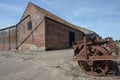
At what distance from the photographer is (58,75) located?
7.05 m

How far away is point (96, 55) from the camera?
657 centimetres

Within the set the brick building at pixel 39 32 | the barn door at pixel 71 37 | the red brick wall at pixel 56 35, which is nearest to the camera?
the brick building at pixel 39 32

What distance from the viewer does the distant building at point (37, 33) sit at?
19547mm

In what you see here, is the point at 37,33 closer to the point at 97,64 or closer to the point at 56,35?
the point at 56,35

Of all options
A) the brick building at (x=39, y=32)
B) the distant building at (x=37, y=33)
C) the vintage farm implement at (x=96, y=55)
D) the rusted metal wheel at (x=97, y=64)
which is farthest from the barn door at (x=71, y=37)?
the rusted metal wheel at (x=97, y=64)

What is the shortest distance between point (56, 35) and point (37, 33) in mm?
2799

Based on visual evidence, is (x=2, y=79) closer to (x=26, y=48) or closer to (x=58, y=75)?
(x=58, y=75)

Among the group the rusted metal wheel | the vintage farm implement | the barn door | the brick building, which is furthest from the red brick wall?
the rusted metal wheel

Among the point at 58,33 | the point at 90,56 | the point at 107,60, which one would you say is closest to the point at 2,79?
the point at 90,56

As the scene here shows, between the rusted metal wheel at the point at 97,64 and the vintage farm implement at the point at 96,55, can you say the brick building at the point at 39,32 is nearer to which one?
the vintage farm implement at the point at 96,55

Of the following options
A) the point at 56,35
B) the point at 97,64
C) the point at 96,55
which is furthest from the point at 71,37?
the point at 96,55

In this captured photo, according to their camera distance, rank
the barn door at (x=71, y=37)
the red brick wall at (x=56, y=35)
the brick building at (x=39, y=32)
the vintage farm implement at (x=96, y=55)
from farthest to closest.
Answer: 1. the barn door at (x=71, y=37)
2. the red brick wall at (x=56, y=35)
3. the brick building at (x=39, y=32)
4. the vintage farm implement at (x=96, y=55)

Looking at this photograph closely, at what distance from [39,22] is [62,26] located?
4438mm

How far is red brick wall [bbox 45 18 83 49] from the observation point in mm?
19716
